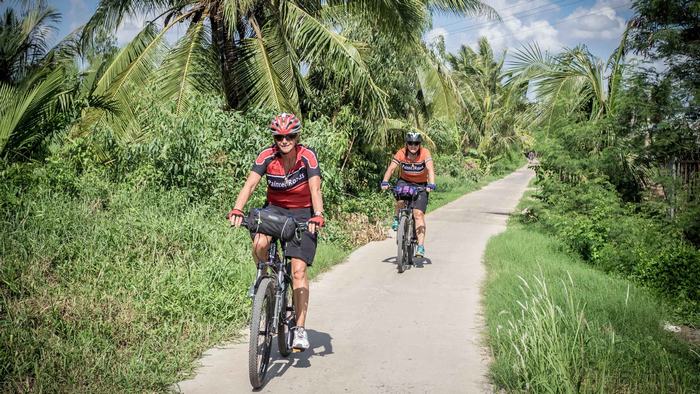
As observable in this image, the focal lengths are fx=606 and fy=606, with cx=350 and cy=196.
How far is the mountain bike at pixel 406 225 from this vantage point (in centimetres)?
848

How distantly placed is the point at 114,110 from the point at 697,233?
9747mm

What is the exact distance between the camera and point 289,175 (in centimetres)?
488

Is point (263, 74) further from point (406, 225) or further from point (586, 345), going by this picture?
point (586, 345)

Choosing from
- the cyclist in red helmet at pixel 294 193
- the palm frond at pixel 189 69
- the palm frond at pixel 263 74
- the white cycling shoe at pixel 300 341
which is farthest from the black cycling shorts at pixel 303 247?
the palm frond at pixel 189 69

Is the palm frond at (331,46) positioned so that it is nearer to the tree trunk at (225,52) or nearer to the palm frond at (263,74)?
the palm frond at (263,74)

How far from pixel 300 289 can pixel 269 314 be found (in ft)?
1.33

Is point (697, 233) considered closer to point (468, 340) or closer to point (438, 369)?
point (468, 340)

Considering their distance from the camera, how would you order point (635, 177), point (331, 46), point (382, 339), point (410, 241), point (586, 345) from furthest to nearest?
point (635, 177), point (331, 46), point (410, 241), point (382, 339), point (586, 345)

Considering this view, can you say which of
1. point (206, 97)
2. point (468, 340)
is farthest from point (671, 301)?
point (206, 97)

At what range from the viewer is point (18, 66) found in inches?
662

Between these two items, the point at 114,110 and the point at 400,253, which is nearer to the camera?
the point at 400,253

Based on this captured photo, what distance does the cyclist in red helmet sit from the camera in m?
4.65

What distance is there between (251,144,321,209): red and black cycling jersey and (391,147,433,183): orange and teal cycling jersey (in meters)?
4.22

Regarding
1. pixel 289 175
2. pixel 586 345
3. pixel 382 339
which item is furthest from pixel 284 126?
pixel 586 345
